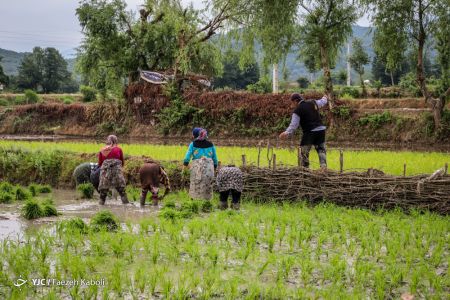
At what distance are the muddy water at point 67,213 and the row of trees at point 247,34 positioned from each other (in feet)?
34.3

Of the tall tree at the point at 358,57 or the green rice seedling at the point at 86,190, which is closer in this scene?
the green rice seedling at the point at 86,190

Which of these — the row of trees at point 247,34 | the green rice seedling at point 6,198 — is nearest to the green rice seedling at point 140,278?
the green rice seedling at point 6,198

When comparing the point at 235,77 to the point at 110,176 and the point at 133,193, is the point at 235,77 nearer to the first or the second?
the point at 133,193

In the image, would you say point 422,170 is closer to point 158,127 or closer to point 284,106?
point 284,106

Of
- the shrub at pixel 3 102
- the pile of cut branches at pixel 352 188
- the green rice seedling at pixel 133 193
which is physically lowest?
the green rice seedling at pixel 133 193

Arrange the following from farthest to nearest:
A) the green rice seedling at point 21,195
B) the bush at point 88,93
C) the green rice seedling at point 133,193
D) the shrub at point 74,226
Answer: the bush at point 88,93 < the green rice seedling at point 21,195 < the green rice seedling at point 133,193 < the shrub at point 74,226

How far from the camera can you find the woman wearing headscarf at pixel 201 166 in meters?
11.5

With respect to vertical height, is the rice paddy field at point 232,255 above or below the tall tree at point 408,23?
below

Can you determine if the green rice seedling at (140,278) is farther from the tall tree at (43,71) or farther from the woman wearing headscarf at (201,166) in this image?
the tall tree at (43,71)

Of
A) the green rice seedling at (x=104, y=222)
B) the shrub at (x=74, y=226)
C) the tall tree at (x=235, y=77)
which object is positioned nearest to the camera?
the shrub at (x=74, y=226)

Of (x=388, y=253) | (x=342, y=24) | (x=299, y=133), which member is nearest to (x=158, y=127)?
(x=299, y=133)

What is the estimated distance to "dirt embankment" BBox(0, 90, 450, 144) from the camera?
27281 millimetres

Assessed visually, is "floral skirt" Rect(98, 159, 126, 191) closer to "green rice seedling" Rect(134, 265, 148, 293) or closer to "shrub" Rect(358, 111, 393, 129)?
"green rice seedling" Rect(134, 265, 148, 293)

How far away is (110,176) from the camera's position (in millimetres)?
11859
